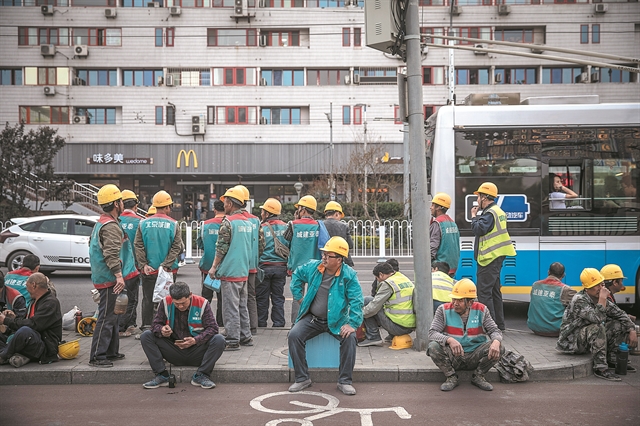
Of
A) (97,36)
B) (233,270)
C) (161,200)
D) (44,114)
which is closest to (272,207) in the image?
(161,200)

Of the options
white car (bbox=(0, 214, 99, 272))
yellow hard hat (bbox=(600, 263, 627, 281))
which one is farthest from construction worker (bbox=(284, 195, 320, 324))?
white car (bbox=(0, 214, 99, 272))

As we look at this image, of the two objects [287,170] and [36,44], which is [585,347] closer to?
[287,170]

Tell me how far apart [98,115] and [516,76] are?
2951 cm

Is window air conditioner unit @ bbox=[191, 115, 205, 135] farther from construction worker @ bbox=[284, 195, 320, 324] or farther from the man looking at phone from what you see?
the man looking at phone

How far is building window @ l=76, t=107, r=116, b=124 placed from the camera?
42.3m

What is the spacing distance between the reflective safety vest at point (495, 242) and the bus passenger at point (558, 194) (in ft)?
5.35

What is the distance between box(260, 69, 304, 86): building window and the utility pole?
3548 centimetres

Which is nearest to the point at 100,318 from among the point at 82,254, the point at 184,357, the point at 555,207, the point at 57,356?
the point at 57,356

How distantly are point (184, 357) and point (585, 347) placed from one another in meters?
4.62

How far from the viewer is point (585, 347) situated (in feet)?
23.1

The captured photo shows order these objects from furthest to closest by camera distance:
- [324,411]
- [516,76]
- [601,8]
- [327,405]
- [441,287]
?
[516,76] < [601,8] < [441,287] < [327,405] < [324,411]

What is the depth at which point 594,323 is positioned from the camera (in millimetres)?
7004

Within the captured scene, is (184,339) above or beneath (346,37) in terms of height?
beneath

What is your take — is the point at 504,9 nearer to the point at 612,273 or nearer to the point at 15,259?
the point at 15,259
